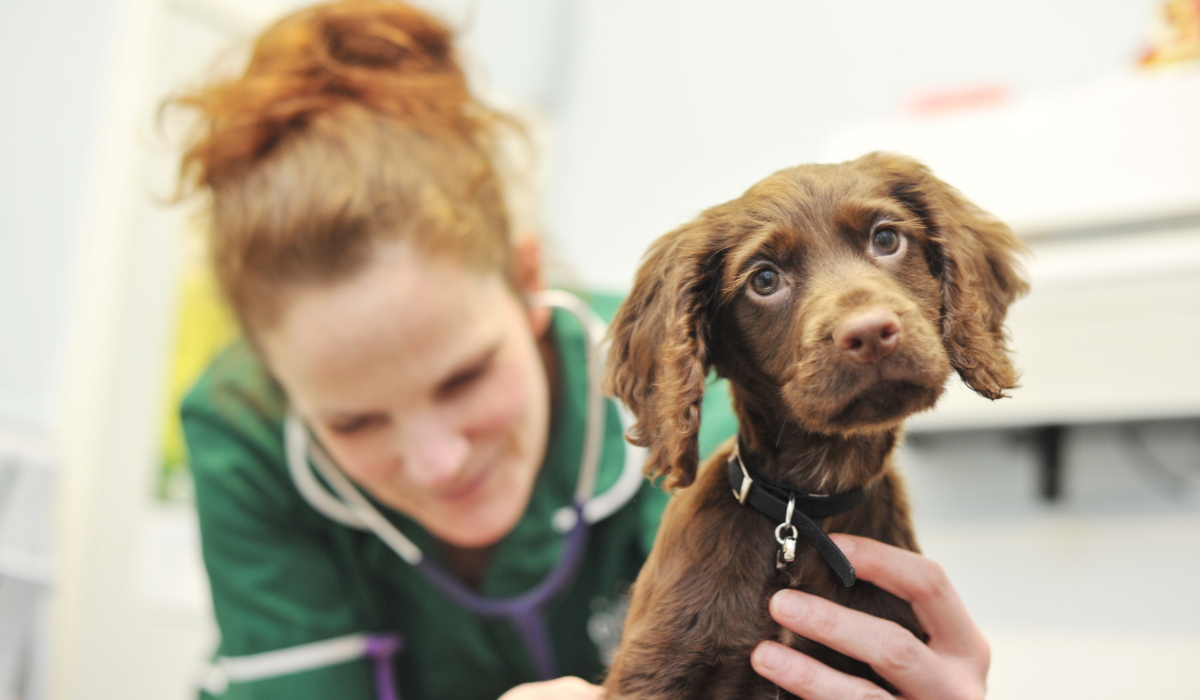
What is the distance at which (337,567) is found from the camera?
5.11 ft

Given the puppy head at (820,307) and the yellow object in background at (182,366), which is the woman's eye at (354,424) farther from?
the yellow object in background at (182,366)

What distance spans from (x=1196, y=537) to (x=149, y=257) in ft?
8.89

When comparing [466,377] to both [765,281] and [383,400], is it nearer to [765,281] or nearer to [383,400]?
[383,400]

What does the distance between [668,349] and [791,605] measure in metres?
0.19

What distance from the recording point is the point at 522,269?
1.38 metres

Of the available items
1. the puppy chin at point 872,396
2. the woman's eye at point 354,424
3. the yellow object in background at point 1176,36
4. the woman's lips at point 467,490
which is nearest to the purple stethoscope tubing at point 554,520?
the woman's lips at point 467,490

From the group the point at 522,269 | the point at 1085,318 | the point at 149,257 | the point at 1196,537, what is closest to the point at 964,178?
the point at 1085,318

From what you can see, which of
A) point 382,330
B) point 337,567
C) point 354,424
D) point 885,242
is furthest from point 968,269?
point 337,567

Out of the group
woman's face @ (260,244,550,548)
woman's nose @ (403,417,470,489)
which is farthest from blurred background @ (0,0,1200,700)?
woman's nose @ (403,417,470,489)

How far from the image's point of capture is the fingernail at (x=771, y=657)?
547 mm

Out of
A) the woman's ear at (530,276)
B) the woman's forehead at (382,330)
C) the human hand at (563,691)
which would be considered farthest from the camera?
the woman's ear at (530,276)

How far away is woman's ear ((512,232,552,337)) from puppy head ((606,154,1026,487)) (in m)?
0.75

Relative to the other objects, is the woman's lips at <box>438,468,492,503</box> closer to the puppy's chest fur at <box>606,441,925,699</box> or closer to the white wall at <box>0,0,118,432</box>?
the puppy's chest fur at <box>606,441,925,699</box>

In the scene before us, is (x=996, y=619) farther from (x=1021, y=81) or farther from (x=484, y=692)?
(x=1021, y=81)
